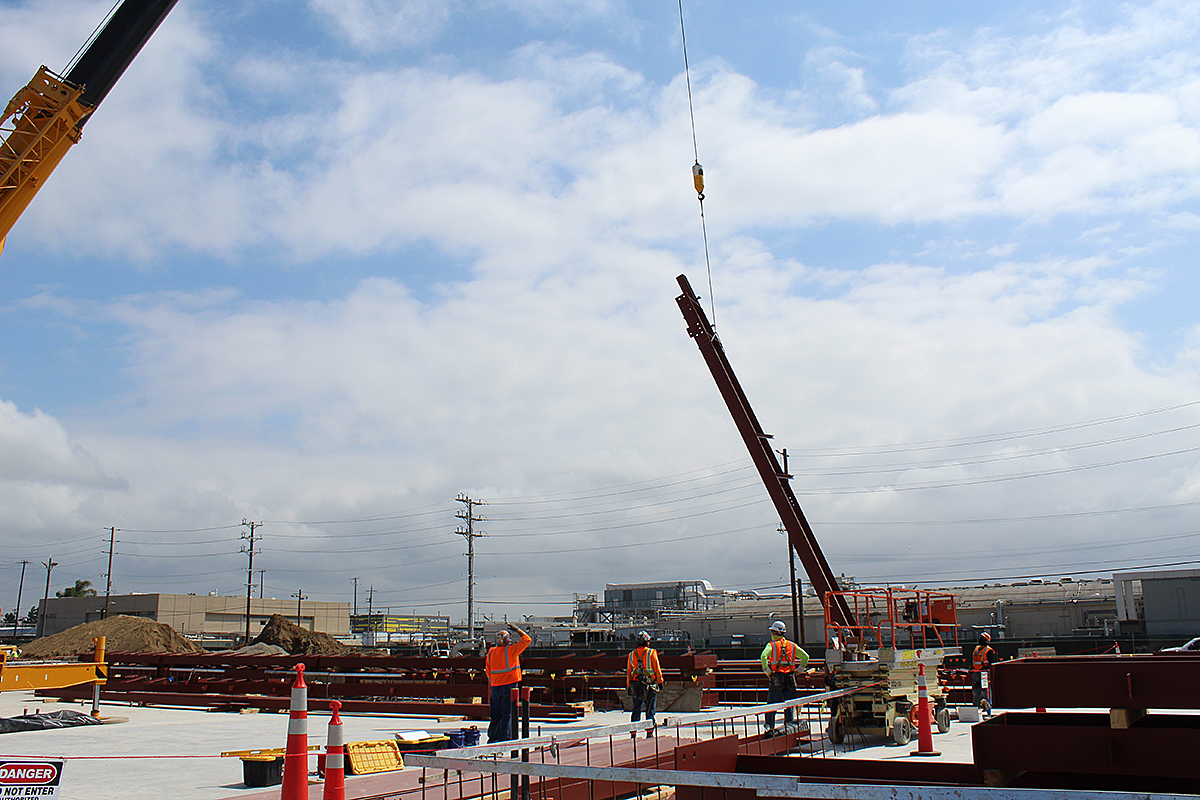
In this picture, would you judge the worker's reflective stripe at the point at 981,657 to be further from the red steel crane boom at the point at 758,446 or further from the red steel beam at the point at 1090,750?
the red steel beam at the point at 1090,750

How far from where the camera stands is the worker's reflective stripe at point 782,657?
15.2 meters

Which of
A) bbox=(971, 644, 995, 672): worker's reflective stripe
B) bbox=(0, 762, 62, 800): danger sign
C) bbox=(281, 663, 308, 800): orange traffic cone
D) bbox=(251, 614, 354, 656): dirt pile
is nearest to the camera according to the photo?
bbox=(0, 762, 62, 800): danger sign

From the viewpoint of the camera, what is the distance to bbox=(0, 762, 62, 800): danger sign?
4.93 meters

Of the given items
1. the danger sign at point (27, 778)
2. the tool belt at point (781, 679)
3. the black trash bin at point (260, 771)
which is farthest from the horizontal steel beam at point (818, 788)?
the tool belt at point (781, 679)

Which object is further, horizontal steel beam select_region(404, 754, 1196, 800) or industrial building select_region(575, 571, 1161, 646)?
industrial building select_region(575, 571, 1161, 646)

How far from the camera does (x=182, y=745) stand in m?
14.4

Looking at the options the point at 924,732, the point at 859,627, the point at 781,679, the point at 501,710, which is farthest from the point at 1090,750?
the point at 859,627

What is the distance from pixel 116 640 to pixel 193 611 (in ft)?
193

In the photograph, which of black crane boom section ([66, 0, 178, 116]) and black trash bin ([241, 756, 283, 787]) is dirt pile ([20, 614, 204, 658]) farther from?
black trash bin ([241, 756, 283, 787])

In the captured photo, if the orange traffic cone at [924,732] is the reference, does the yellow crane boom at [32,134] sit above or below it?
above

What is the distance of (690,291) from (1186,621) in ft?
119

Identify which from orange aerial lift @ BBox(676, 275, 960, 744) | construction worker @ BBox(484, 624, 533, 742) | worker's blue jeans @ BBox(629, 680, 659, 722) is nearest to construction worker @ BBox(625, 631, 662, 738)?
worker's blue jeans @ BBox(629, 680, 659, 722)

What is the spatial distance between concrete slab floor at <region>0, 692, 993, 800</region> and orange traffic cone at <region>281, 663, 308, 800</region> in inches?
78.5

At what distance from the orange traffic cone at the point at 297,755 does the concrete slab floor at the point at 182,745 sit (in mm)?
1994
